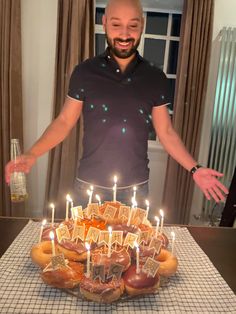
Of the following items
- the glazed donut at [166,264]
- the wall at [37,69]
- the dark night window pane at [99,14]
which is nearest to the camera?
the glazed donut at [166,264]

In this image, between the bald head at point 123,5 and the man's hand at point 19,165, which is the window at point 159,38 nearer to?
the bald head at point 123,5

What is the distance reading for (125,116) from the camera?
1.76 meters

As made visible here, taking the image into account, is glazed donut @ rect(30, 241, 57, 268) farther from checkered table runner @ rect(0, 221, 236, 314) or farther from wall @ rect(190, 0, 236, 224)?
wall @ rect(190, 0, 236, 224)


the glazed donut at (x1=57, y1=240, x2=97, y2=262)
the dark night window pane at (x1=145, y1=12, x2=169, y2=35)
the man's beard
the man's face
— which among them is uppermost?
the dark night window pane at (x1=145, y1=12, x2=169, y2=35)

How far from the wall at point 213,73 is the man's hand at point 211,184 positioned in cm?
206

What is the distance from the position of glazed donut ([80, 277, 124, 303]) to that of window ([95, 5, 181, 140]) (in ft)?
8.59

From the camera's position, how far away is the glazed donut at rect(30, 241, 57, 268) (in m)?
→ 1.08

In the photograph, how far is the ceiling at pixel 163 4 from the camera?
3.28m

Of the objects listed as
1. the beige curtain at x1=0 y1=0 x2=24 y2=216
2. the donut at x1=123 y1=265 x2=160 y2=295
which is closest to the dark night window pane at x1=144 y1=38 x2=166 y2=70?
the beige curtain at x1=0 y1=0 x2=24 y2=216

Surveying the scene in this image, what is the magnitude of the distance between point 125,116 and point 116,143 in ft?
0.54

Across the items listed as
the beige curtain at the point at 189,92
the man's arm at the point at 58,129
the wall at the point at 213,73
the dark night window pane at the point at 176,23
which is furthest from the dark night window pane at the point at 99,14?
the man's arm at the point at 58,129

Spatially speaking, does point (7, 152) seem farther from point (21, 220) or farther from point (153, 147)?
point (21, 220)

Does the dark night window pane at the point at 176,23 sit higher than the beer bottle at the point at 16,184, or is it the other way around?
the dark night window pane at the point at 176,23

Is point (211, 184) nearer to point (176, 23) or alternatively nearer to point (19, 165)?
point (19, 165)
